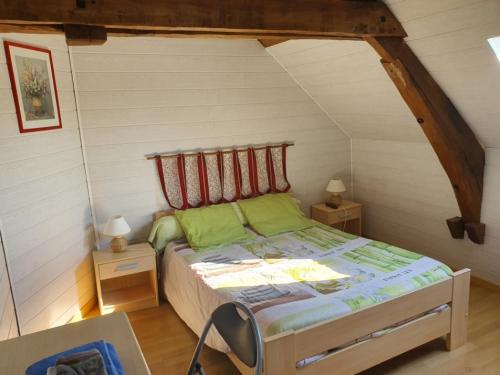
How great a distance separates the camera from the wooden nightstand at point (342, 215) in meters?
4.17

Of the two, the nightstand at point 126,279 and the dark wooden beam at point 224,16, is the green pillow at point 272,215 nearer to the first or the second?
the nightstand at point 126,279

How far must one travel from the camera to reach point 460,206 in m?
3.46

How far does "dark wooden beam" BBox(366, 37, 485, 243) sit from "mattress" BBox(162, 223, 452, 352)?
83cm

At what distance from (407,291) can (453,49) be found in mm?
1488

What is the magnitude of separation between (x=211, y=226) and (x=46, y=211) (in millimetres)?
1254

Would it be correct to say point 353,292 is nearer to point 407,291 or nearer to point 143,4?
point 407,291

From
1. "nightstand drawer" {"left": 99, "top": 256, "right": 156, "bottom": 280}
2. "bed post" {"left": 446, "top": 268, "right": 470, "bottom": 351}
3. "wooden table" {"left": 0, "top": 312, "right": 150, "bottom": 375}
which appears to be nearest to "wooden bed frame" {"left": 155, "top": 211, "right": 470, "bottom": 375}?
"bed post" {"left": 446, "top": 268, "right": 470, "bottom": 351}

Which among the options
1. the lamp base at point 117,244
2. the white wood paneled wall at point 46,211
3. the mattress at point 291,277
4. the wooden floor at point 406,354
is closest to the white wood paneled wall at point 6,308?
the white wood paneled wall at point 46,211

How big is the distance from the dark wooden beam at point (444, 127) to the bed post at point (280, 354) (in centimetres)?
184

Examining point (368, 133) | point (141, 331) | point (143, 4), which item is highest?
point (143, 4)

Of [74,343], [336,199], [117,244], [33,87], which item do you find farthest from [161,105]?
[74,343]

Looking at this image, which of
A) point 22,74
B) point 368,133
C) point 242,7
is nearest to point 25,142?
point 22,74

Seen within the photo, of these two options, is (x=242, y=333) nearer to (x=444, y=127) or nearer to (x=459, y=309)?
(x=459, y=309)

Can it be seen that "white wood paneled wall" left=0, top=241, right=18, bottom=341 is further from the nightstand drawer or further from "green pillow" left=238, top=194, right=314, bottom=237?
"green pillow" left=238, top=194, right=314, bottom=237
